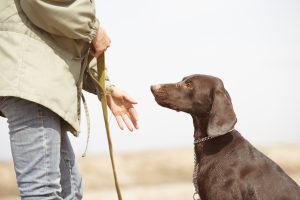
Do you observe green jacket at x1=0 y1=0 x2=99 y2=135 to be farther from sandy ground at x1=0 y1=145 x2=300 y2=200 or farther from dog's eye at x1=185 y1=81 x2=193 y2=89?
sandy ground at x1=0 y1=145 x2=300 y2=200

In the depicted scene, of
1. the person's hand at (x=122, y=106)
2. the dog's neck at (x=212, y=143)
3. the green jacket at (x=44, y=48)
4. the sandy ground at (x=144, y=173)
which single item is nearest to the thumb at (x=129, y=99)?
the person's hand at (x=122, y=106)

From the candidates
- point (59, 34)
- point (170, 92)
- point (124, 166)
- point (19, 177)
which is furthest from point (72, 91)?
point (124, 166)

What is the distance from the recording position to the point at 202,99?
14.1 ft

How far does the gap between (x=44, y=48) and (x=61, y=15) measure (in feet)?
0.69

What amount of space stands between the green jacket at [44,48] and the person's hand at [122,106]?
616 millimetres

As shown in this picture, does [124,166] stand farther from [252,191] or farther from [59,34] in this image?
[59,34]

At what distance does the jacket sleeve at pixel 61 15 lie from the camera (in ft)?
8.95

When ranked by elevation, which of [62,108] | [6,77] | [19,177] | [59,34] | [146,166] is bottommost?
[146,166]

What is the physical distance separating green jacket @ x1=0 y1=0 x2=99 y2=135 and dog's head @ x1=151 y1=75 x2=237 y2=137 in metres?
1.48

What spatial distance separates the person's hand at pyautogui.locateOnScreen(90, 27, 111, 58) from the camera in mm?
3074

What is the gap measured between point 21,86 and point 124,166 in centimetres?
841

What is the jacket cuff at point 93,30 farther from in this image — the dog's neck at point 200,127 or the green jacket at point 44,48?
the dog's neck at point 200,127

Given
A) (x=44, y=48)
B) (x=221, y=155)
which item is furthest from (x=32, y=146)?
(x=221, y=155)

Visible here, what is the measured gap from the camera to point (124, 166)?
10914 millimetres
